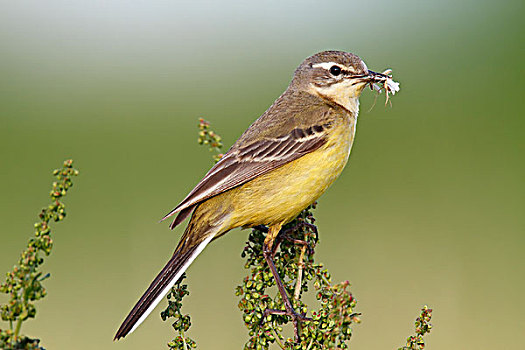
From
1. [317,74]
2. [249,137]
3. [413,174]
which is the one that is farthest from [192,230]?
[413,174]

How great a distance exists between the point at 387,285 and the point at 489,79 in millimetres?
6414

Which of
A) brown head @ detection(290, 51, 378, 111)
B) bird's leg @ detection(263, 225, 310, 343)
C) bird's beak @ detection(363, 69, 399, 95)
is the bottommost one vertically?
bird's leg @ detection(263, 225, 310, 343)

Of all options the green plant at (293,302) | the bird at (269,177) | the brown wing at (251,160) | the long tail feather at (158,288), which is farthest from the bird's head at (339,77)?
the long tail feather at (158,288)

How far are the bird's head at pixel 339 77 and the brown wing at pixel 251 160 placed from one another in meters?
0.46

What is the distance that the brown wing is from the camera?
4.17 m

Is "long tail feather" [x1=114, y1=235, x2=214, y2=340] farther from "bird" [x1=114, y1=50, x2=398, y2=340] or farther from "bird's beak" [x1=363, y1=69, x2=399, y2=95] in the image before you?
"bird's beak" [x1=363, y1=69, x2=399, y2=95]

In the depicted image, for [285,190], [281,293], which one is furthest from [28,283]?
[285,190]

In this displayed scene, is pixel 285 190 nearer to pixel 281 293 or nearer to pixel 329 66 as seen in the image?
pixel 281 293

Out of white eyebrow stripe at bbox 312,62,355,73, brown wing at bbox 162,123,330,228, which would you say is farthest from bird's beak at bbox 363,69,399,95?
brown wing at bbox 162,123,330,228

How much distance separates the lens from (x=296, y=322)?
10.8 ft

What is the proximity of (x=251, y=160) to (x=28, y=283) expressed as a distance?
2142 mm

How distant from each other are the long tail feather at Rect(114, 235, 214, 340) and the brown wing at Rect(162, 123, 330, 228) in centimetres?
23

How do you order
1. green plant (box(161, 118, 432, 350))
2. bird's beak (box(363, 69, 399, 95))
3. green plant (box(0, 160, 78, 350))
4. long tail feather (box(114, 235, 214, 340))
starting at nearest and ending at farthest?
green plant (box(0, 160, 78, 350)) → green plant (box(161, 118, 432, 350)) → long tail feather (box(114, 235, 214, 340)) → bird's beak (box(363, 69, 399, 95))

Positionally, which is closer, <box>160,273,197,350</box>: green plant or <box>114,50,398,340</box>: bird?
<box>160,273,197,350</box>: green plant
